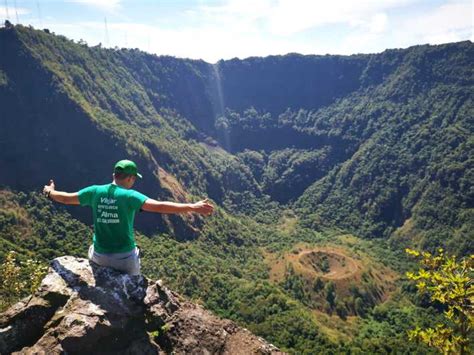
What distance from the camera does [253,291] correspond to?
83625mm

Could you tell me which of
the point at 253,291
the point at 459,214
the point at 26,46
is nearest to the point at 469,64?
the point at 459,214

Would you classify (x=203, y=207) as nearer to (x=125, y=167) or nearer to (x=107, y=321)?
(x=125, y=167)

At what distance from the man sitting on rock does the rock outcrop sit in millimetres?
448

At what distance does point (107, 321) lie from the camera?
10211 millimetres

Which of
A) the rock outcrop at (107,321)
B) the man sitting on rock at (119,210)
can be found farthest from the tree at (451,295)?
the man sitting on rock at (119,210)

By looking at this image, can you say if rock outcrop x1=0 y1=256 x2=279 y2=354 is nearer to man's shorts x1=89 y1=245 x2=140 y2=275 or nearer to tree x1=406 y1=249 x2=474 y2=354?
man's shorts x1=89 y1=245 x2=140 y2=275

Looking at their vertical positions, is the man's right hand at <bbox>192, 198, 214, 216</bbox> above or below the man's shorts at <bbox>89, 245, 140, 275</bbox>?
above

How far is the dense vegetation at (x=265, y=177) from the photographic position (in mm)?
83812

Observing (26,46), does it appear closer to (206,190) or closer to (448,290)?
(206,190)

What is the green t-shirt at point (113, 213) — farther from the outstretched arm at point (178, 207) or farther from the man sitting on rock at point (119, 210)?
the outstretched arm at point (178, 207)

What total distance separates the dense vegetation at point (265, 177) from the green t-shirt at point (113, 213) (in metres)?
→ 58.6

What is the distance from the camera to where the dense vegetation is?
3300 inches

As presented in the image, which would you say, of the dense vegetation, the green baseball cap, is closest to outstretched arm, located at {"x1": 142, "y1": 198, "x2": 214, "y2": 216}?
the green baseball cap

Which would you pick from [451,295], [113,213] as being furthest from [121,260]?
[451,295]
